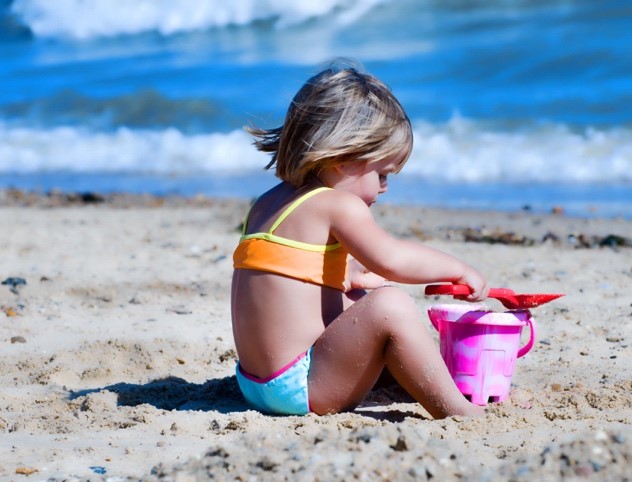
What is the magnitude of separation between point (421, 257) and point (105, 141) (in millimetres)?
10882

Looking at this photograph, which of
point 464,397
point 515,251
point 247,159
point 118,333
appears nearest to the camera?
point 464,397

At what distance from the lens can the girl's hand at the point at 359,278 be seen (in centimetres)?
324

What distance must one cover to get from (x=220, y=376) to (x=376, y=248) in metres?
1.05

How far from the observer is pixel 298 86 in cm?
1105

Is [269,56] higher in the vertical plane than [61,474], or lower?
higher

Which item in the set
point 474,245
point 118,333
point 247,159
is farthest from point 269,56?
point 118,333

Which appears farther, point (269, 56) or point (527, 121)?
point (269, 56)

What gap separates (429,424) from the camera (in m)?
2.78

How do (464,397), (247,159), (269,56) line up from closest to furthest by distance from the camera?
(464,397), (247,159), (269,56)

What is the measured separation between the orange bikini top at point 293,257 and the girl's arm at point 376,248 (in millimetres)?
83

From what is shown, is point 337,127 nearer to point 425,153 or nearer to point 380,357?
point 380,357

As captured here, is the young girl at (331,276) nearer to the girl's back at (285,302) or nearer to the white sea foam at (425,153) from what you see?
the girl's back at (285,302)

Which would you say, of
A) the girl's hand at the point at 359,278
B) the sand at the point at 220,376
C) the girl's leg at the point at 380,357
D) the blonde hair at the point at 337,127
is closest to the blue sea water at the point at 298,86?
the sand at the point at 220,376

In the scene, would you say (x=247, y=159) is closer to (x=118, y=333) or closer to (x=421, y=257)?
(x=118, y=333)
